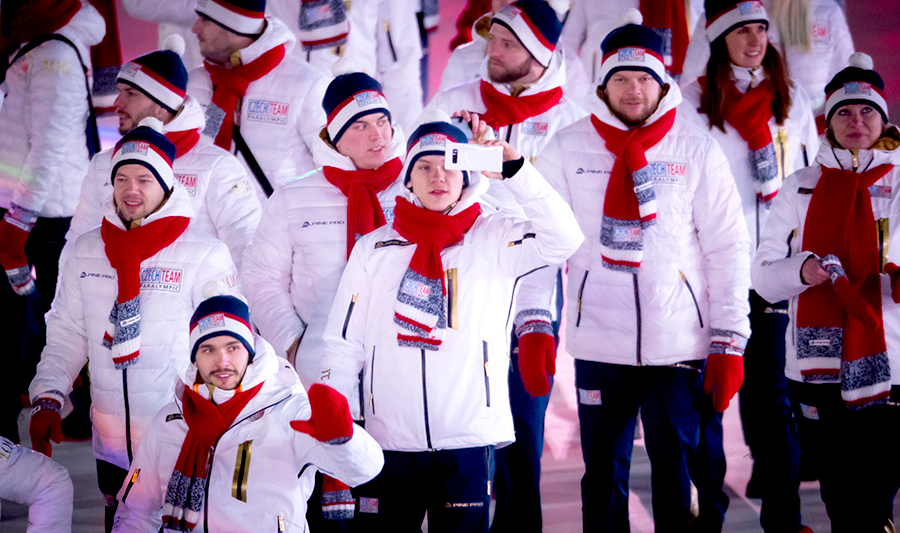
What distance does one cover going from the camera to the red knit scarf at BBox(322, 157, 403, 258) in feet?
10.9

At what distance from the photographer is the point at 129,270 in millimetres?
3219

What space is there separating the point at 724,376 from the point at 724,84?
4.35 ft

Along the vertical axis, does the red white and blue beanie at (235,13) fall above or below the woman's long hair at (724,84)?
above

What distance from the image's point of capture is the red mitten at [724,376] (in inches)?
126

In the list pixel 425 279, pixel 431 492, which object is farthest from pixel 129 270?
pixel 431 492

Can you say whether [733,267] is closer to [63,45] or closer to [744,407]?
[744,407]

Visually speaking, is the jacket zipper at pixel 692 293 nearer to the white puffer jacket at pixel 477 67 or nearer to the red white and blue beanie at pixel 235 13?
the white puffer jacket at pixel 477 67

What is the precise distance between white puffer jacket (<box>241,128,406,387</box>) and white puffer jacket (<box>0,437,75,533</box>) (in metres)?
0.81

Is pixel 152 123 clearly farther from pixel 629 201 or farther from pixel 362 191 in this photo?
pixel 629 201

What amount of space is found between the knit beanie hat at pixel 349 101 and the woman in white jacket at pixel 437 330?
1.52 ft

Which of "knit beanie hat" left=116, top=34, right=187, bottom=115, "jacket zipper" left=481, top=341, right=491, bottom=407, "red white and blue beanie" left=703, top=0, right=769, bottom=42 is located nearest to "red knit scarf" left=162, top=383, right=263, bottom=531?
"jacket zipper" left=481, top=341, right=491, bottom=407

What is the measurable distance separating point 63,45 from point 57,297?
1.69 metres

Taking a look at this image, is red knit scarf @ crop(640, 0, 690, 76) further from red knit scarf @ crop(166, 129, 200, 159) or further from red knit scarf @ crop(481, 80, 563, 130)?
red knit scarf @ crop(166, 129, 200, 159)

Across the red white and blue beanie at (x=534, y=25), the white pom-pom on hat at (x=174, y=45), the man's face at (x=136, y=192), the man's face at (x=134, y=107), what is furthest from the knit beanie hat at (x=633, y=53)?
the white pom-pom on hat at (x=174, y=45)
